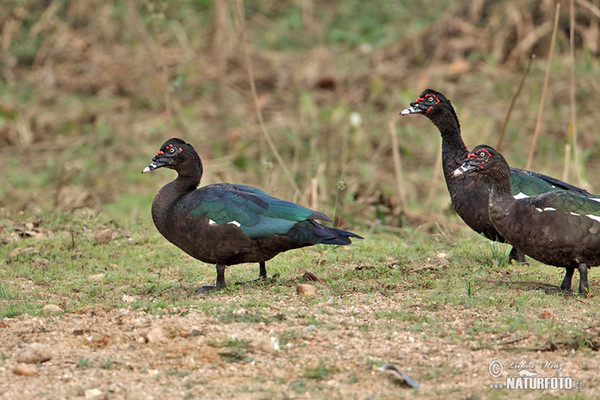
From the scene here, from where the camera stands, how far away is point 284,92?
13758 mm

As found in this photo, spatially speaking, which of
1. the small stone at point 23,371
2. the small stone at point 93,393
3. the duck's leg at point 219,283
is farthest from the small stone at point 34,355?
the duck's leg at point 219,283

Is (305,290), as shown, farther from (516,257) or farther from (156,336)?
(516,257)

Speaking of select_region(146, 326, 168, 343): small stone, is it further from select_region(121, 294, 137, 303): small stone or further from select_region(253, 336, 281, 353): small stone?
select_region(121, 294, 137, 303): small stone

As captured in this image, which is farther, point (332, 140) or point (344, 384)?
point (332, 140)

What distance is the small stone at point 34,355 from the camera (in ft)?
15.0

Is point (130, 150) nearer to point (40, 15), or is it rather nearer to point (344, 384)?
point (40, 15)

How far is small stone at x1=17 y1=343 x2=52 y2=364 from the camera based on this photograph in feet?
15.0

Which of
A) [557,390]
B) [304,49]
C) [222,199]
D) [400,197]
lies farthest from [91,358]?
[304,49]

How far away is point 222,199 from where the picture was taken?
6.26 meters

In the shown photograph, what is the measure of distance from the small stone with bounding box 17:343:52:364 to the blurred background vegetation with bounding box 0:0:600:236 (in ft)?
15.6

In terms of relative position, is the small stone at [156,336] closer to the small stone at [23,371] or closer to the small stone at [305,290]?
the small stone at [23,371]

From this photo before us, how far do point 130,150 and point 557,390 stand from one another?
28.7ft

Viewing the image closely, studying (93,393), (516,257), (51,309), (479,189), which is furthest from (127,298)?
(516,257)

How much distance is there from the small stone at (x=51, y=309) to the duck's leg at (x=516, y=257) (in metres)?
3.66
